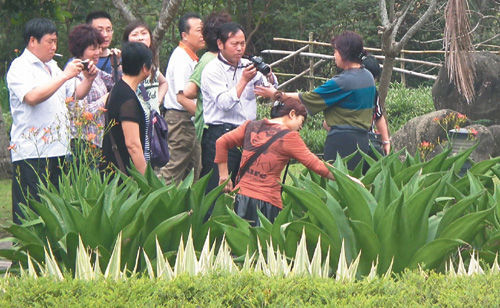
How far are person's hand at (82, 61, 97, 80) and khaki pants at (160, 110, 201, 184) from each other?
189cm

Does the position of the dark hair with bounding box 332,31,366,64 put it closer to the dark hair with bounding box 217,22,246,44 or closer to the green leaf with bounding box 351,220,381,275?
the dark hair with bounding box 217,22,246,44

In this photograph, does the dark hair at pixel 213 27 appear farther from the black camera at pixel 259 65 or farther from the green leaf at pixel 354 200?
the green leaf at pixel 354 200

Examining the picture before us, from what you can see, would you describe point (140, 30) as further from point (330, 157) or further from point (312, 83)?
point (312, 83)

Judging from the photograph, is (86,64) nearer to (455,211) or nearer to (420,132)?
(455,211)

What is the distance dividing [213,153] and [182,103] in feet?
3.06

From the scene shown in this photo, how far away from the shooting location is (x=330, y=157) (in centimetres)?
694

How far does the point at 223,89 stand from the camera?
6.93 meters

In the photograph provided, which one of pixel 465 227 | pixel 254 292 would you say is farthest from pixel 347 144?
Answer: pixel 254 292

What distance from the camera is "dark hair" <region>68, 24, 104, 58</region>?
6.61 metres

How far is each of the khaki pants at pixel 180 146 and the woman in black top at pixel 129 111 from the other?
200cm

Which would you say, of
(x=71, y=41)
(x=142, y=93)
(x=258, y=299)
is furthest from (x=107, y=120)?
(x=258, y=299)

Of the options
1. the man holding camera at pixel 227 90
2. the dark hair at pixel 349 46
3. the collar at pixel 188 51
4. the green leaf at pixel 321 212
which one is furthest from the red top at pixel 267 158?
the collar at pixel 188 51

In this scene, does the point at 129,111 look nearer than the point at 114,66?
Yes

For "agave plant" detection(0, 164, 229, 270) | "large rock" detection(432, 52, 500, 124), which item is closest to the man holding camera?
"agave plant" detection(0, 164, 229, 270)
